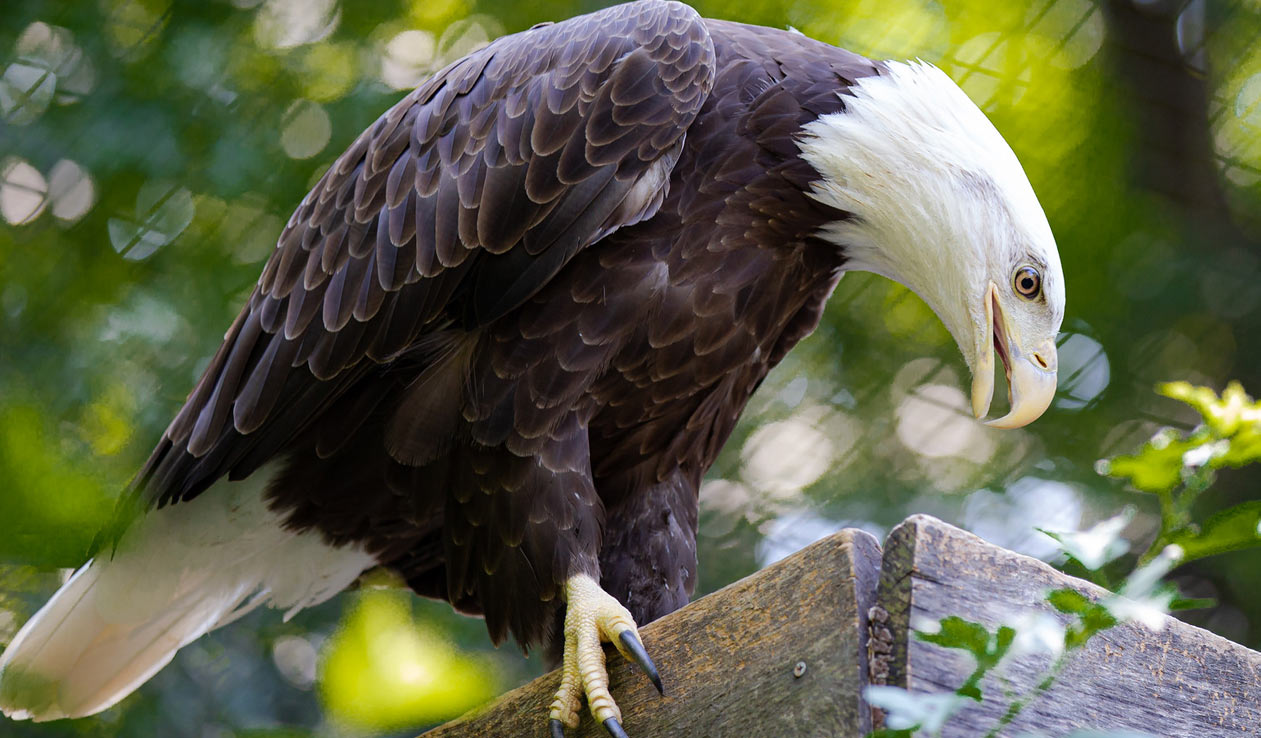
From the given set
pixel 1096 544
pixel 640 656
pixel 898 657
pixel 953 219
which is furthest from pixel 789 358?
pixel 1096 544

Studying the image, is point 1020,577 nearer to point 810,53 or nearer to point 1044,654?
point 1044,654

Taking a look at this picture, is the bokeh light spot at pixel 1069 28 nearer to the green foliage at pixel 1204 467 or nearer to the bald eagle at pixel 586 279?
the bald eagle at pixel 586 279

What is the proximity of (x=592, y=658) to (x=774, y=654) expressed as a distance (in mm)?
444

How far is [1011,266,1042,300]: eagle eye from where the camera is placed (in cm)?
221

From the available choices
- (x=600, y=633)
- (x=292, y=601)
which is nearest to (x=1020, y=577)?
(x=600, y=633)

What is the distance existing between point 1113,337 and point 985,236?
6.22ft

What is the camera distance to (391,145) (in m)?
2.42

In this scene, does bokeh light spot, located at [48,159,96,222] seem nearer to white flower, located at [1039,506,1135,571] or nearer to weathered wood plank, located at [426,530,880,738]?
weathered wood plank, located at [426,530,880,738]

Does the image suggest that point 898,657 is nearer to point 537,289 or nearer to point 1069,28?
point 537,289

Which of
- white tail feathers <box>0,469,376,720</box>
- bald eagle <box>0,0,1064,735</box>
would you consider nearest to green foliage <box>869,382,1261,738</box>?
bald eagle <box>0,0,1064,735</box>

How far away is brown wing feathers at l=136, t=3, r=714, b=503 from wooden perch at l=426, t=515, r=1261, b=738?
0.77 meters

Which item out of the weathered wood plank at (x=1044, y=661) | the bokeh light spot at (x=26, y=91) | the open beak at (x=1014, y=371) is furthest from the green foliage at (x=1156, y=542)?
the bokeh light spot at (x=26, y=91)

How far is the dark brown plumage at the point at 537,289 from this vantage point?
2.16 m

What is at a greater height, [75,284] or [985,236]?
[985,236]
